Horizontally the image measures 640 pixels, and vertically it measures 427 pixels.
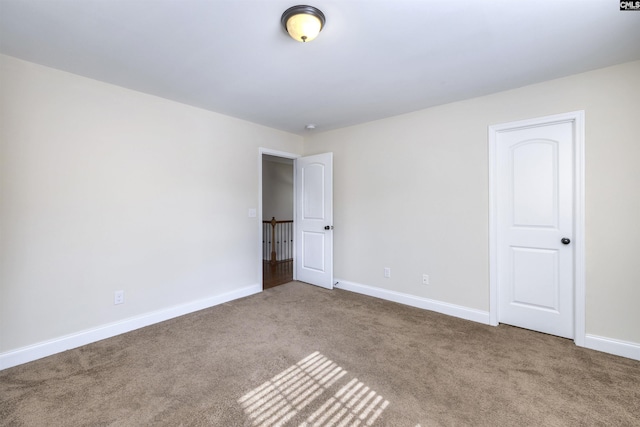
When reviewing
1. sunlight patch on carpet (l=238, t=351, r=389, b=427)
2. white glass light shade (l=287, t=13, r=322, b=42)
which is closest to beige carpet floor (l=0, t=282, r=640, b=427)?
sunlight patch on carpet (l=238, t=351, r=389, b=427)

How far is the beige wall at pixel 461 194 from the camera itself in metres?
2.31

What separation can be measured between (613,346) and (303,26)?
3.57 metres

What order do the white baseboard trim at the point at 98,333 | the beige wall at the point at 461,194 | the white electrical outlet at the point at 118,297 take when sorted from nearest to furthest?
the white baseboard trim at the point at 98,333 < the beige wall at the point at 461,194 < the white electrical outlet at the point at 118,297

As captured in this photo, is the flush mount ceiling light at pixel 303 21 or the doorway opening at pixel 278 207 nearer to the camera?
the flush mount ceiling light at pixel 303 21

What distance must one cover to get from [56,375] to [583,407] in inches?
146

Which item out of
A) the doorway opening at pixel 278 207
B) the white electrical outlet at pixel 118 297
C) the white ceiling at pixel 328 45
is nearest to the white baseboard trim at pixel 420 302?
the white ceiling at pixel 328 45

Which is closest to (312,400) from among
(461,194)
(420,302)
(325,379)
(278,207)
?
(325,379)

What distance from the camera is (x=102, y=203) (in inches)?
104

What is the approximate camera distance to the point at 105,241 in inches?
105

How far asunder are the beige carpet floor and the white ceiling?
2492 mm

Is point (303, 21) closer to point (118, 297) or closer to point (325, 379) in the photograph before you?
point (325, 379)

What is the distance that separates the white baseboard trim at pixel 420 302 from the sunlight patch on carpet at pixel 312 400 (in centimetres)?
170

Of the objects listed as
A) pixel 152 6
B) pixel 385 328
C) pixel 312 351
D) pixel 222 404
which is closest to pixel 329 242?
pixel 385 328

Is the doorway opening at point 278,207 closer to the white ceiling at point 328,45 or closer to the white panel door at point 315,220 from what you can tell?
the white panel door at point 315,220
